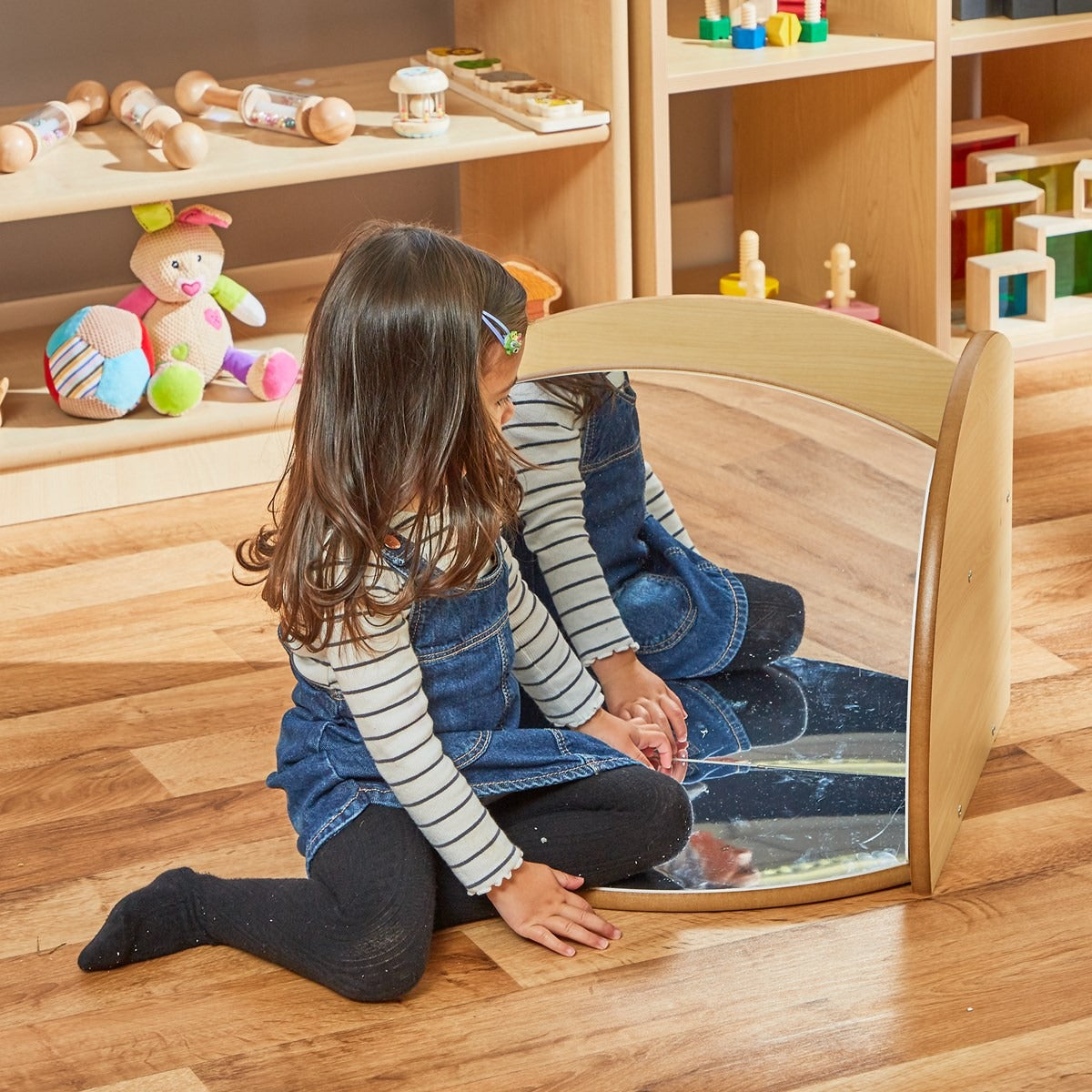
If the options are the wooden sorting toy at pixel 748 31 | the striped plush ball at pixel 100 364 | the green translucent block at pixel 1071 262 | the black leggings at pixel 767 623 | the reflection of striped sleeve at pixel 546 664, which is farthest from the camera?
the green translucent block at pixel 1071 262

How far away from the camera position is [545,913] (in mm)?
991

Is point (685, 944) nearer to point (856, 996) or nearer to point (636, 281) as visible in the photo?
point (856, 996)

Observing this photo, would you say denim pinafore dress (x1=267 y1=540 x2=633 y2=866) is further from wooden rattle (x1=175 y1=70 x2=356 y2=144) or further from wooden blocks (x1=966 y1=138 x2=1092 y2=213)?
wooden blocks (x1=966 y1=138 x2=1092 y2=213)

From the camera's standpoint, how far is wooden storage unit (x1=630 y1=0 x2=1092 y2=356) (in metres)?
1.71

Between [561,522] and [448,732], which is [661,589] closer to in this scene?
[561,522]

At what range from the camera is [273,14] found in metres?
1.96

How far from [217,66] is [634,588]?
1.09 meters

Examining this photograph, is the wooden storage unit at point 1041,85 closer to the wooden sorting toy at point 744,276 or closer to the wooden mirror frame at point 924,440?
the wooden sorting toy at point 744,276

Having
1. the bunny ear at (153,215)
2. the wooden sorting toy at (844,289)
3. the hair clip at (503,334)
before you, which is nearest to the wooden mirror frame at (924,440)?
the hair clip at (503,334)

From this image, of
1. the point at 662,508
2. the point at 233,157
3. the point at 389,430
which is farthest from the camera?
the point at 233,157

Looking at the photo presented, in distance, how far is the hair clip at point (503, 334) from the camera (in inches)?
36.0

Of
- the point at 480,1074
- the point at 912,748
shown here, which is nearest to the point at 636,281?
the point at 912,748

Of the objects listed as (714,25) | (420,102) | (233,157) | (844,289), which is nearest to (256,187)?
(233,157)

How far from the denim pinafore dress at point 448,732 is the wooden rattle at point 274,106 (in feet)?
2.56
